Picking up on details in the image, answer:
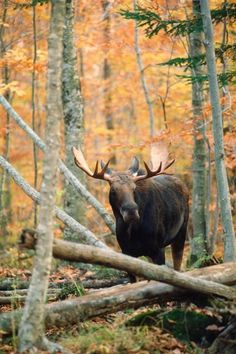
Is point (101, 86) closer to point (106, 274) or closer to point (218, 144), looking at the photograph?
point (106, 274)

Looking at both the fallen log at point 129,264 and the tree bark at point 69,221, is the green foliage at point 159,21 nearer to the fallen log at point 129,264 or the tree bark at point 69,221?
the tree bark at point 69,221

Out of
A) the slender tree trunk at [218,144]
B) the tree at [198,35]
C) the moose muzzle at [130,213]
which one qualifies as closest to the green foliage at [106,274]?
the moose muzzle at [130,213]

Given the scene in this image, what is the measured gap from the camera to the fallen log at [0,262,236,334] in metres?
6.43

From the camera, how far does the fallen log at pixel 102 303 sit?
643 centimetres

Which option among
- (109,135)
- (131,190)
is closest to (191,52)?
(131,190)

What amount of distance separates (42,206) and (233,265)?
9.00 ft

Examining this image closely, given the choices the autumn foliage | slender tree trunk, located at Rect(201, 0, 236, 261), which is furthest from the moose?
the autumn foliage

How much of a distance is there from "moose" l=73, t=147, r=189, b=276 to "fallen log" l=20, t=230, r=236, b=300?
2569mm

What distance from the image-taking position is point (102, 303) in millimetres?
6609

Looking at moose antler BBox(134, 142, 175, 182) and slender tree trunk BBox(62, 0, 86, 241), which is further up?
slender tree trunk BBox(62, 0, 86, 241)

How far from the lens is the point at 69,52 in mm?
12258

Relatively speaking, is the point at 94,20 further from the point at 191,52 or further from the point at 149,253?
the point at 149,253

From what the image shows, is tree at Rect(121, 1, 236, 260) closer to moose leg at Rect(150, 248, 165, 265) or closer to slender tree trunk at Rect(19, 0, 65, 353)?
moose leg at Rect(150, 248, 165, 265)

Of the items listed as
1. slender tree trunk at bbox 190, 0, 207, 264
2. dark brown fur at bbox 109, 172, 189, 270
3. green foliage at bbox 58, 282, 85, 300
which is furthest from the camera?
slender tree trunk at bbox 190, 0, 207, 264
